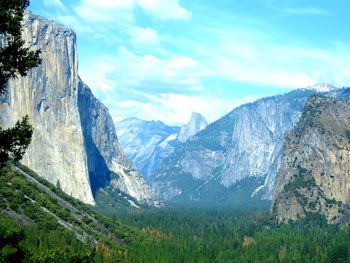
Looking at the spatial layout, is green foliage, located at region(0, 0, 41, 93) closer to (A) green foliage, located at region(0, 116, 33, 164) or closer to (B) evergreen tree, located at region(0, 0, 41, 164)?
(B) evergreen tree, located at region(0, 0, 41, 164)

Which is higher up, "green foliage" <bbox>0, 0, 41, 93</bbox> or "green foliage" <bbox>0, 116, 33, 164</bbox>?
"green foliage" <bbox>0, 0, 41, 93</bbox>

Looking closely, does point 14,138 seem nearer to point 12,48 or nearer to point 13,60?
point 13,60

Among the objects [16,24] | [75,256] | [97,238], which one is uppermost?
[16,24]

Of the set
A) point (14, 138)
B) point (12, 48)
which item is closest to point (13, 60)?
point (12, 48)

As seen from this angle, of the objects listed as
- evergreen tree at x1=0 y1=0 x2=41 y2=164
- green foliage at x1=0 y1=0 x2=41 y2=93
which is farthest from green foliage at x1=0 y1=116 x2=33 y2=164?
green foliage at x1=0 y1=0 x2=41 y2=93

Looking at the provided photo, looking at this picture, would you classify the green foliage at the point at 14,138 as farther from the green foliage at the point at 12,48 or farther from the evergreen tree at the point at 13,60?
the green foliage at the point at 12,48

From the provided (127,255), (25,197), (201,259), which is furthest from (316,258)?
(25,197)

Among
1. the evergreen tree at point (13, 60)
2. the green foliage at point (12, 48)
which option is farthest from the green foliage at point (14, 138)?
the green foliage at point (12, 48)

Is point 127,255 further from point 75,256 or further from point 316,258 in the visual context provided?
point 75,256
